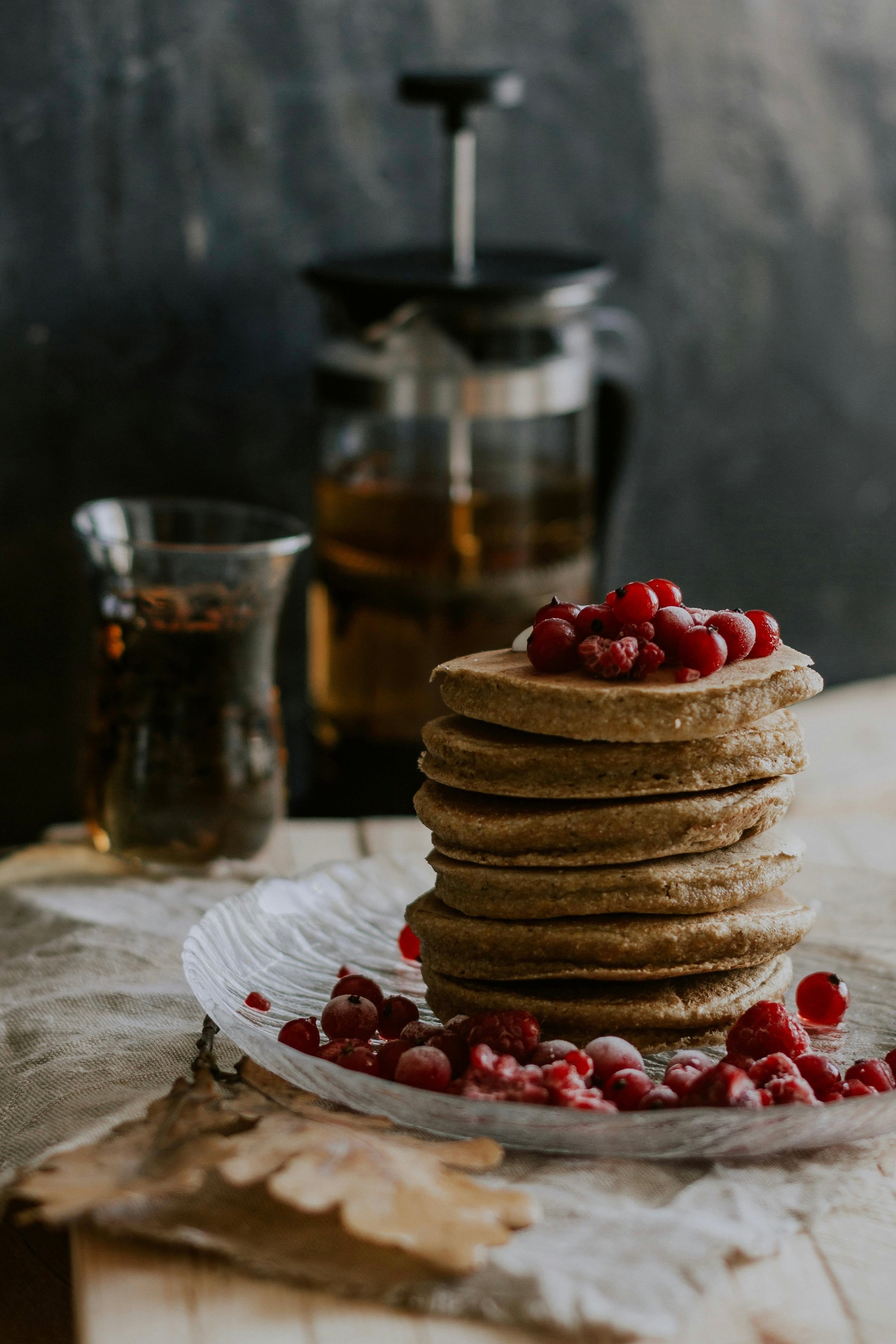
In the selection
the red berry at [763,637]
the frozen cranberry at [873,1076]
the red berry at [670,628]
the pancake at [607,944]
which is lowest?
the frozen cranberry at [873,1076]

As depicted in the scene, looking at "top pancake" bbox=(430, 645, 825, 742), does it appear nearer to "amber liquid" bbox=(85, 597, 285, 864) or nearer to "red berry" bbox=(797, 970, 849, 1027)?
"red berry" bbox=(797, 970, 849, 1027)

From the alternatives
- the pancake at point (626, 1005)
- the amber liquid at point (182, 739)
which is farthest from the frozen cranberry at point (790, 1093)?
the amber liquid at point (182, 739)

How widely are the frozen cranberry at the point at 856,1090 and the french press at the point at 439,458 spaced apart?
3.88 ft

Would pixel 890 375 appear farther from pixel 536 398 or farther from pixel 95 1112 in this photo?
pixel 95 1112

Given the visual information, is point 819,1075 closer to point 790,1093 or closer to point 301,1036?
point 790,1093

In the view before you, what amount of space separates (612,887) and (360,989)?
0.73 ft

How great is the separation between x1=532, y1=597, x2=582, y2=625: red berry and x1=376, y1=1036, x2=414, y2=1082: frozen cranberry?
33 centimetres

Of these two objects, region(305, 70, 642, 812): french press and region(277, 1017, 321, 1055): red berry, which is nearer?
region(277, 1017, 321, 1055): red berry

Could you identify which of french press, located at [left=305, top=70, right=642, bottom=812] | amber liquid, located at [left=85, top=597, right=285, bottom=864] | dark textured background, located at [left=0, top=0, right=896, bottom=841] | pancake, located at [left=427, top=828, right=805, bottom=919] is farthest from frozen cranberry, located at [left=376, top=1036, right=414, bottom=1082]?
dark textured background, located at [left=0, top=0, right=896, bottom=841]

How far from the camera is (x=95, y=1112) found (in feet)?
3.60

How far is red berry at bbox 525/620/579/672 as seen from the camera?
1.14m

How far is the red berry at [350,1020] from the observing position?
3.75 ft

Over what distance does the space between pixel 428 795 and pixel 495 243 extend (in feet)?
5.31

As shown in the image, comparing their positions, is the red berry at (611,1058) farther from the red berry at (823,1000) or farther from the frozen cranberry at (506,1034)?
the red berry at (823,1000)
